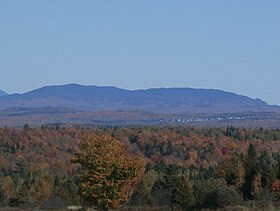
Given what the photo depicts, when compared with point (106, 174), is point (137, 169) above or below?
above

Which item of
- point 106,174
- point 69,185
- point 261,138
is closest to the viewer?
point 106,174

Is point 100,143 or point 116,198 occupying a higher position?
point 100,143

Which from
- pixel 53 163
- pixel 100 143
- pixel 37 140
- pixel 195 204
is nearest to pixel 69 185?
pixel 195 204

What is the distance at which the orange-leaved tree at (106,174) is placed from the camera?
47.7 metres

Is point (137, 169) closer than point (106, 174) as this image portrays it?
No

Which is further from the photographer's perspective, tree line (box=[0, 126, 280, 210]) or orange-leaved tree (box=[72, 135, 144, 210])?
tree line (box=[0, 126, 280, 210])

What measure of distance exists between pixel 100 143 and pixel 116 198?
3354mm

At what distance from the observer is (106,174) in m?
47.9

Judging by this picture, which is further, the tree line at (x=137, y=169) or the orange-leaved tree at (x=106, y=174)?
the tree line at (x=137, y=169)

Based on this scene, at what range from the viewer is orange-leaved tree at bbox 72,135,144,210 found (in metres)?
47.7

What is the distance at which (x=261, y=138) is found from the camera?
467 ft

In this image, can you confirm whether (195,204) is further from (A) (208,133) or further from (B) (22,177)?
(A) (208,133)

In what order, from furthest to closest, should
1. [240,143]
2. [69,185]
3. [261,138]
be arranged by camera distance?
[261,138] < [240,143] < [69,185]

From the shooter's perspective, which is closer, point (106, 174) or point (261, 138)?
point (106, 174)
